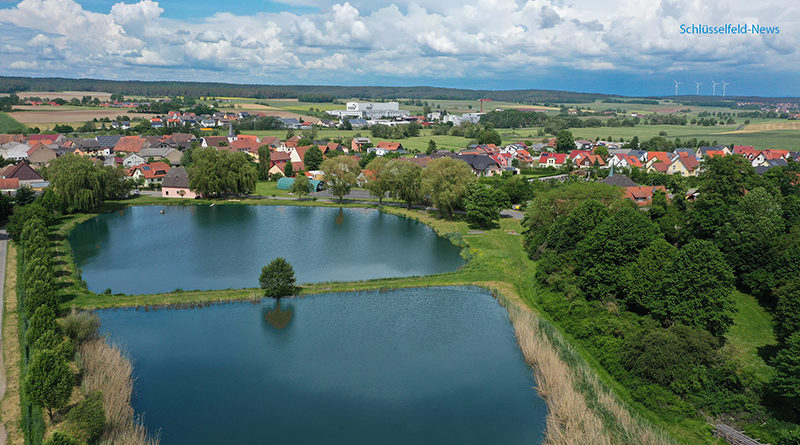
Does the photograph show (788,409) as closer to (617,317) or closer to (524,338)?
(617,317)

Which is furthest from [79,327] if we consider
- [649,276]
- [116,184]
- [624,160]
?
[624,160]

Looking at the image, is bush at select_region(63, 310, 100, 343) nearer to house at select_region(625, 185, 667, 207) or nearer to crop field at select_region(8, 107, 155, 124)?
house at select_region(625, 185, 667, 207)

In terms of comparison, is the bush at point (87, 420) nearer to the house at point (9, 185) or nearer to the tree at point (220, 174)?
the tree at point (220, 174)

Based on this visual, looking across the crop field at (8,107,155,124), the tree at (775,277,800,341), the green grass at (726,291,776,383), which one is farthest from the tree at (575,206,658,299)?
the crop field at (8,107,155,124)

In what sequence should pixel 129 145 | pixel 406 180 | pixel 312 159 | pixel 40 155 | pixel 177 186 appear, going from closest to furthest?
Answer: pixel 406 180 < pixel 177 186 < pixel 312 159 < pixel 40 155 < pixel 129 145

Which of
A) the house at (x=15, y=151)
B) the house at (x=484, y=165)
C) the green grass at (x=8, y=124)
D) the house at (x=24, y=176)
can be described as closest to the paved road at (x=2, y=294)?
the house at (x=24, y=176)

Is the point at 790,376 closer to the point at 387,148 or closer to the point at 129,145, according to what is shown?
the point at 387,148
